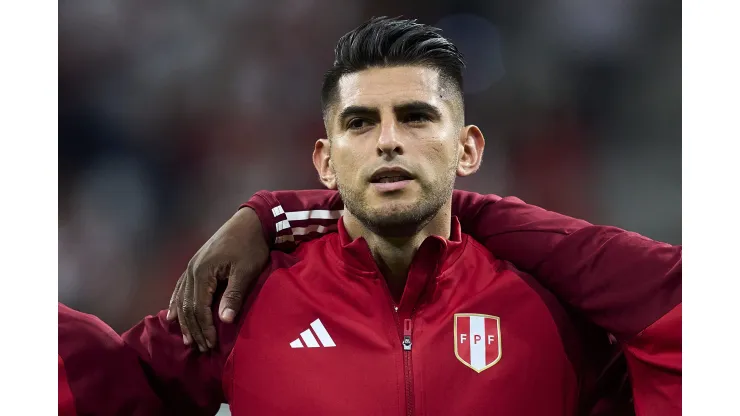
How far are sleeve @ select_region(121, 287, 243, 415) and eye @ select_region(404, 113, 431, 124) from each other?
0.44 metres

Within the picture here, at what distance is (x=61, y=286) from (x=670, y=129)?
114 centimetres

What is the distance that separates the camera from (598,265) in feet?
3.21

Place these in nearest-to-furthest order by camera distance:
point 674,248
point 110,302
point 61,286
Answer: point 674,248 < point 61,286 < point 110,302

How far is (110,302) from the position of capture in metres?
1.28

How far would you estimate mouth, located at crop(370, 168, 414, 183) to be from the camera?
39.0 inches

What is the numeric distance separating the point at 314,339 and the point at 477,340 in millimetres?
262

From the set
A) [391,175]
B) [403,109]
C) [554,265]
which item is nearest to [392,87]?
[403,109]

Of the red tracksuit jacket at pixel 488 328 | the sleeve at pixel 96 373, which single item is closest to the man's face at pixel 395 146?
the red tracksuit jacket at pixel 488 328

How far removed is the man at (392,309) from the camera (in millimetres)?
978

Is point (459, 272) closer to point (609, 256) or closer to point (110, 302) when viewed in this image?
point (609, 256)

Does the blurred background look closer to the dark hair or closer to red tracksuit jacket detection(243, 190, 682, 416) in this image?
the dark hair

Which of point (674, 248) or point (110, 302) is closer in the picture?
point (674, 248)
